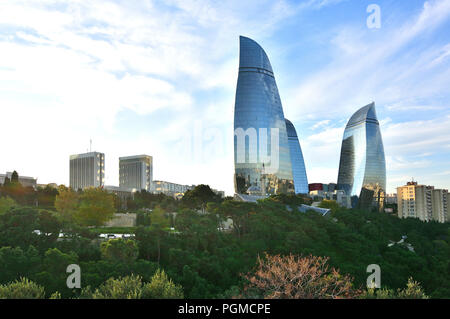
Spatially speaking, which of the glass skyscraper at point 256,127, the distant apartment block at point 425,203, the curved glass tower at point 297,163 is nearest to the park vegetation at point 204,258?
the glass skyscraper at point 256,127

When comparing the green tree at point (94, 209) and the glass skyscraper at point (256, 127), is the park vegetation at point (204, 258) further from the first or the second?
the glass skyscraper at point (256, 127)

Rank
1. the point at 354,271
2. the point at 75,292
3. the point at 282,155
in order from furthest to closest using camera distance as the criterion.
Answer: the point at 282,155
the point at 354,271
the point at 75,292

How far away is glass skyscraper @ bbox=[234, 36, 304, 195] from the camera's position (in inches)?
4825

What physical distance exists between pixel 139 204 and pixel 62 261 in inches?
2630

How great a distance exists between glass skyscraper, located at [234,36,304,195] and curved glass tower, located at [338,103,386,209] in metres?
40.7

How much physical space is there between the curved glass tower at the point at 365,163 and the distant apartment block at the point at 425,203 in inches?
410

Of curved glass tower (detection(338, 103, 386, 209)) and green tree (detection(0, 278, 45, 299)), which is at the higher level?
curved glass tower (detection(338, 103, 386, 209))

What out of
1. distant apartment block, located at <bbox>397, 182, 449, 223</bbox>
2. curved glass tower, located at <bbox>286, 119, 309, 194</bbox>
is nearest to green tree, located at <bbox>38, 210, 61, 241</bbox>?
distant apartment block, located at <bbox>397, 182, 449, 223</bbox>

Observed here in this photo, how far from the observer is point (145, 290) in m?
22.1

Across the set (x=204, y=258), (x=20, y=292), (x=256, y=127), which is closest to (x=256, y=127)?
(x=256, y=127)

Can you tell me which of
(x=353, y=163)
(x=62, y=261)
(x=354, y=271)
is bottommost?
(x=354, y=271)

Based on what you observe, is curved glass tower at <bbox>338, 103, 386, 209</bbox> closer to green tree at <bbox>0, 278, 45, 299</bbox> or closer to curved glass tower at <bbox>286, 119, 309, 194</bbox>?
curved glass tower at <bbox>286, 119, 309, 194</bbox>
